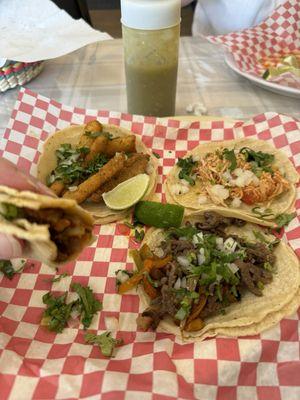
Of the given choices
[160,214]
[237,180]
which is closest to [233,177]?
[237,180]

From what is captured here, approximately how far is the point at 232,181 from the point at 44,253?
147cm

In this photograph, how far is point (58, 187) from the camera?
236 cm

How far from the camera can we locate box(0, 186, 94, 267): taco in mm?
1128

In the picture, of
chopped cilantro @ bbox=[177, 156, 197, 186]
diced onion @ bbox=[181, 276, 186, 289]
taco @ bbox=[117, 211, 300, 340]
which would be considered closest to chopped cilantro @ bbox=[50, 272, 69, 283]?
taco @ bbox=[117, 211, 300, 340]

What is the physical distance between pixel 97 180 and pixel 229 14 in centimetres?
259

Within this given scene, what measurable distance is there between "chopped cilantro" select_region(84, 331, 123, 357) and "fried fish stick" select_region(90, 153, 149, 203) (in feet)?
3.11

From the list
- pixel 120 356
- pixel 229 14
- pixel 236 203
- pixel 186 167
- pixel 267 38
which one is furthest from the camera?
pixel 229 14

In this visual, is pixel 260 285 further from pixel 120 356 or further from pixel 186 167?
pixel 186 167

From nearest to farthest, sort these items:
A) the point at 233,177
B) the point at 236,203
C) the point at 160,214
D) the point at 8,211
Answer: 1. the point at 8,211
2. the point at 160,214
3. the point at 236,203
4. the point at 233,177

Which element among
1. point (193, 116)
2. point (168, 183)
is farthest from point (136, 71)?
point (168, 183)

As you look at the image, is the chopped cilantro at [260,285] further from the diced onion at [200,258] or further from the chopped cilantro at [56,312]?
the chopped cilantro at [56,312]

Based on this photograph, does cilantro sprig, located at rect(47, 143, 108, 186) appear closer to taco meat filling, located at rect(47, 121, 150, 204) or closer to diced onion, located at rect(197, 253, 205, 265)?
taco meat filling, located at rect(47, 121, 150, 204)

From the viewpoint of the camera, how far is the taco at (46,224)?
113cm

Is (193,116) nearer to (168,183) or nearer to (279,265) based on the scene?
(168,183)
